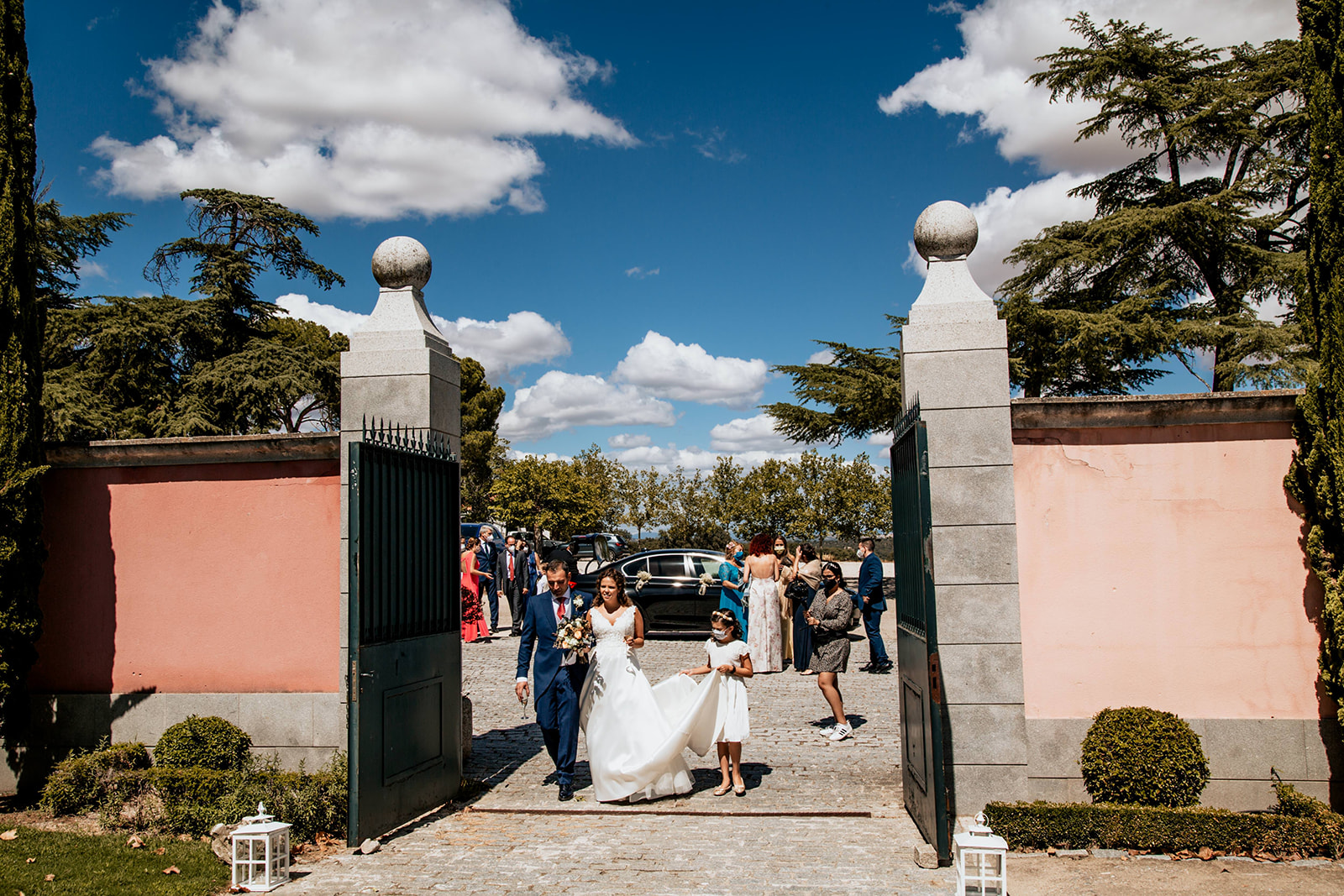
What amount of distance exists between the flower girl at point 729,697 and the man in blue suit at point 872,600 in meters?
5.81

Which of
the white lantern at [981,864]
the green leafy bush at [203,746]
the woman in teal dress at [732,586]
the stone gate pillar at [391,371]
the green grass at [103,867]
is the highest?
the stone gate pillar at [391,371]

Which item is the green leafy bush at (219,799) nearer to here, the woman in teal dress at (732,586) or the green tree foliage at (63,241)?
the woman in teal dress at (732,586)

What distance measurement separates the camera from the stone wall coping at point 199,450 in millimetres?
7074

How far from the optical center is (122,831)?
623 cm

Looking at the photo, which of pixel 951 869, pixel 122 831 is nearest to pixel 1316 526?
pixel 951 869

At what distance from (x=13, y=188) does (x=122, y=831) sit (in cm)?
518

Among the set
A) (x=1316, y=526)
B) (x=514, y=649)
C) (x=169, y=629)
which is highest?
(x=1316, y=526)

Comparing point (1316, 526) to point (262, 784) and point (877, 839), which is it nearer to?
point (877, 839)

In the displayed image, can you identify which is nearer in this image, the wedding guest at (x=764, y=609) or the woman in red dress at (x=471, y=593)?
the wedding guest at (x=764, y=609)

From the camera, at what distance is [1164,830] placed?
5531mm

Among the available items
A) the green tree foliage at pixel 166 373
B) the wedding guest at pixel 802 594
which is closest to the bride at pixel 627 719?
the wedding guest at pixel 802 594

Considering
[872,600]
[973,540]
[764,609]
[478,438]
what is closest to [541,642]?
[973,540]

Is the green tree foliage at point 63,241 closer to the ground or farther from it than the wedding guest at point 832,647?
farther from it

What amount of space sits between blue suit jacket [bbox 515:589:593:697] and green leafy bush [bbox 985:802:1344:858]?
140 inches
